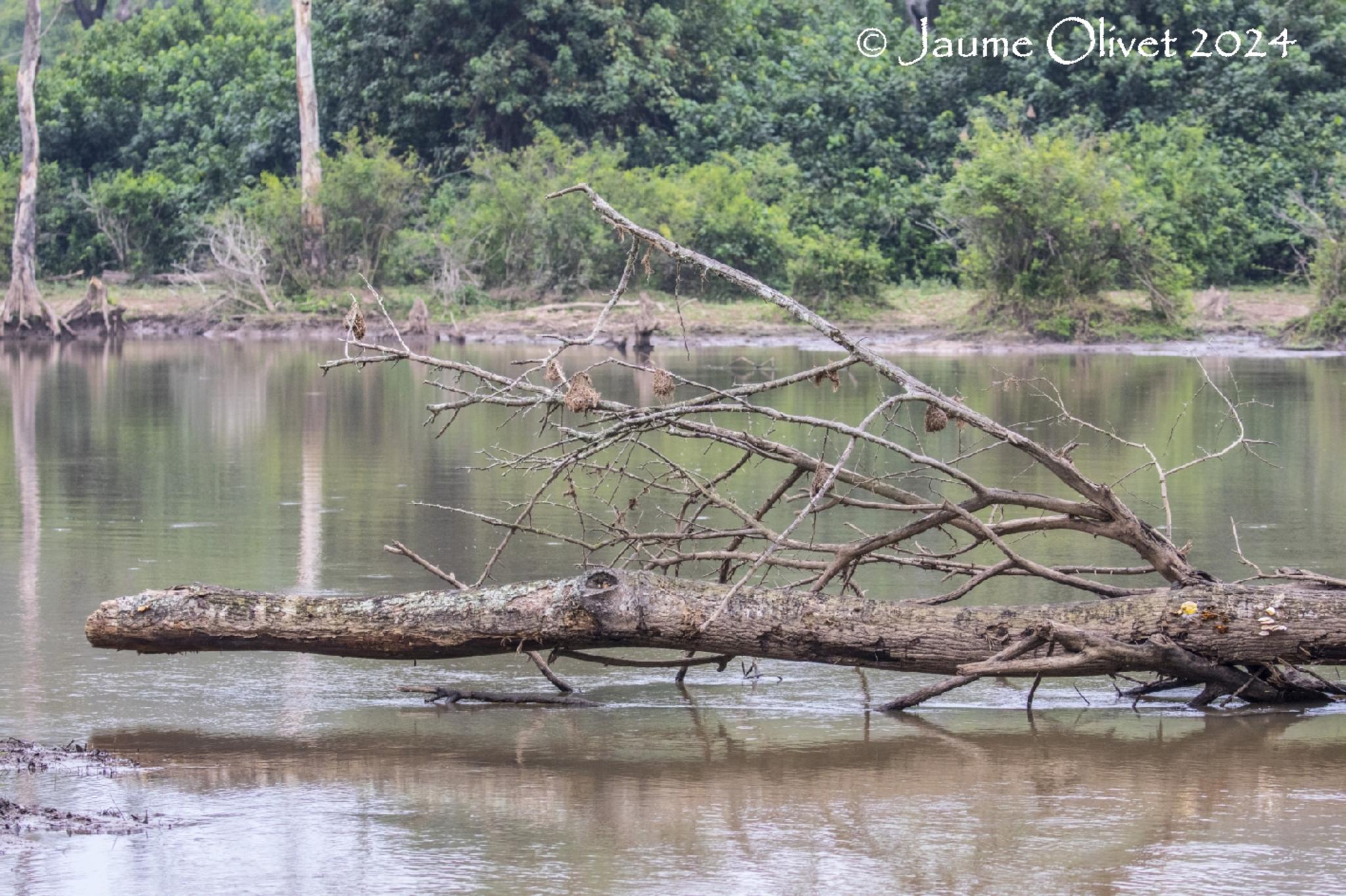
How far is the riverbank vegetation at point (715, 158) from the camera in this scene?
108 feet

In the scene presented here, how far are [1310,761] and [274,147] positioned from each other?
41763 mm

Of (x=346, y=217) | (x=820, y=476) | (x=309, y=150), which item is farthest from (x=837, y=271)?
(x=820, y=476)

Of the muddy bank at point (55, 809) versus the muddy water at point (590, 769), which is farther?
the muddy bank at point (55, 809)

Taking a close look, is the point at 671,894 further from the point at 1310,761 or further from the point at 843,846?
the point at 1310,761

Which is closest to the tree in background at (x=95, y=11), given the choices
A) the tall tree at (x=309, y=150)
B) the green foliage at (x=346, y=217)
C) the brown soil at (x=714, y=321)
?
the tall tree at (x=309, y=150)

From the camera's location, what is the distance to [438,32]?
44438mm

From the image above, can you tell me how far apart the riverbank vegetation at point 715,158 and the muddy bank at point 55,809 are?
88.8ft

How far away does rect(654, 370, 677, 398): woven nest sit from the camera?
23.0 ft

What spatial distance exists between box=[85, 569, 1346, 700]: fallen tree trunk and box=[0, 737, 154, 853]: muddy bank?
2.30ft

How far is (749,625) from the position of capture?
22.9ft

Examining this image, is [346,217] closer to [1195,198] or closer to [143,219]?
[143,219]

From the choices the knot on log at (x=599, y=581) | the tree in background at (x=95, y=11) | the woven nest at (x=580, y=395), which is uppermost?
the tree in background at (x=95, y=11)

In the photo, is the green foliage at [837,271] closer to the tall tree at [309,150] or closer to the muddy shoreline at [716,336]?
the muddy shoreline at [716,336]

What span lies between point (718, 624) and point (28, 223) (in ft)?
113
